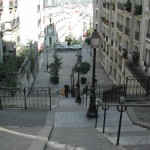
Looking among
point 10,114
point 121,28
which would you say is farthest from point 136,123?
point 121,28

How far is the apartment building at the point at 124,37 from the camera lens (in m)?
26.4

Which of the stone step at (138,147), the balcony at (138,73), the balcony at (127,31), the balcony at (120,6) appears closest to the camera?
the stone step at (138,147)

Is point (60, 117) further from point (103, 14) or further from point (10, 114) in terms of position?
point (103, 14)

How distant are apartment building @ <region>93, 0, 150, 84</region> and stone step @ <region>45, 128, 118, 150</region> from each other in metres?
13.2

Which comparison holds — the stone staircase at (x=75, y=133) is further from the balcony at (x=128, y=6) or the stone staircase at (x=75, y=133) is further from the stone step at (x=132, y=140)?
the balcony at (x=128, y=6)

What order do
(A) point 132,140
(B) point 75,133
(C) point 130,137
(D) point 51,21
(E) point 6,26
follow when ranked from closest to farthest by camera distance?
1. (A) point 132,140
2. (C) point 130,137
3. (B) point 75,133
4. (E) point 6,26
5. (D) point 51,21

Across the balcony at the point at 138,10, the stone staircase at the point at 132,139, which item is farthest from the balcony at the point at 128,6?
the stone staircase at the point at 132,139

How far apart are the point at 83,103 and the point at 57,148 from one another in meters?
9.34

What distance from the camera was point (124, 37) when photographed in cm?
3288

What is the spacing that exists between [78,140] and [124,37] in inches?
933

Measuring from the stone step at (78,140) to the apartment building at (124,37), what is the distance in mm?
13188

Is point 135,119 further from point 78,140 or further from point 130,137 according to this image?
point 78,140

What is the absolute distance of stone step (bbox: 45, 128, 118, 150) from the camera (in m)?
9.68

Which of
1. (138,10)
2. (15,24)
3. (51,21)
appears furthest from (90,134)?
(51,21)
